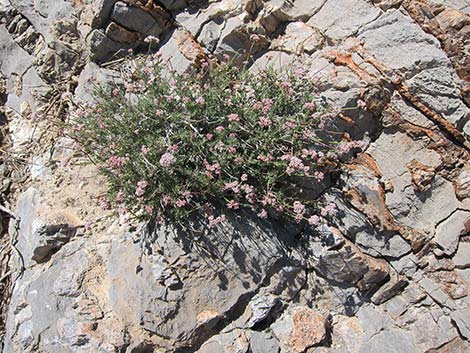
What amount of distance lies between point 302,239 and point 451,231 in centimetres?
160

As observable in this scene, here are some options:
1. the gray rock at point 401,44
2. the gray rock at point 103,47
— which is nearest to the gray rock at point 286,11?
the gray rock at point 401,44

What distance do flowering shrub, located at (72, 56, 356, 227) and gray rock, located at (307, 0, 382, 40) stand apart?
0.91 meters

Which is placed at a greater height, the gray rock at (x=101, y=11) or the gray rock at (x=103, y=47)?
the gray rock at (x=101, y=11)

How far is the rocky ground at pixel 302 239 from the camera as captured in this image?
14.7ft

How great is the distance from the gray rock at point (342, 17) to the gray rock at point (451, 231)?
242 centimetres

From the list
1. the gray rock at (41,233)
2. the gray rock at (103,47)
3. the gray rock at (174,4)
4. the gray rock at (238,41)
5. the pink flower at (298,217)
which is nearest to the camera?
the pink flower at (298,217)

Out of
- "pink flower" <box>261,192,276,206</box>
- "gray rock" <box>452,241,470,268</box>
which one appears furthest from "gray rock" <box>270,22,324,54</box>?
"gray rock" <box>452,241,470,268</box>

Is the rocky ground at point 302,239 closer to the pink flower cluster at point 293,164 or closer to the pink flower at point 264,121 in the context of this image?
the pink flower cluster at point 293,164

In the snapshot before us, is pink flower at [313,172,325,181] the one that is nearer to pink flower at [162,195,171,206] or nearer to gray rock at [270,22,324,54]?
pink flower at [162,195,171,206]

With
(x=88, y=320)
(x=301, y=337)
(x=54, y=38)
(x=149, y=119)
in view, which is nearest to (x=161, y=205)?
(x=149, y=119)

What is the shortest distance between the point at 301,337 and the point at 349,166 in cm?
191

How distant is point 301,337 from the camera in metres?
4.40

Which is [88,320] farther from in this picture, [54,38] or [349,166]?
[54,38]

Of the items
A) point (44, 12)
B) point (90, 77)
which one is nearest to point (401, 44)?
point (90, 77)
